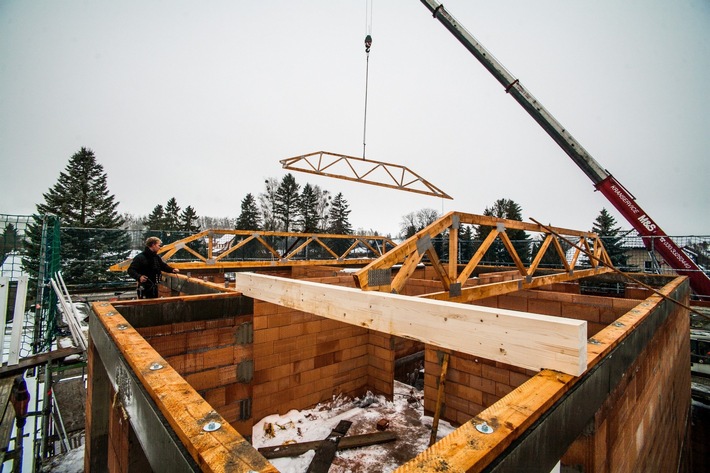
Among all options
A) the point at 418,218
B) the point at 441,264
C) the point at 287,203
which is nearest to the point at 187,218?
the point at 287,203

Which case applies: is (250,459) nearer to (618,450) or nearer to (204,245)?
(618,450)

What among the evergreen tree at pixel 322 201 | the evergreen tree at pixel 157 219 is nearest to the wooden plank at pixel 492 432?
the evergreen tree at pixel 157 219

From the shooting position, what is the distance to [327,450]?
4.82 m

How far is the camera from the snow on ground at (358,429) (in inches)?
186

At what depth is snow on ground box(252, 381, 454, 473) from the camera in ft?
15.5

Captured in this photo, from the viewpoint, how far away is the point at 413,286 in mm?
7551

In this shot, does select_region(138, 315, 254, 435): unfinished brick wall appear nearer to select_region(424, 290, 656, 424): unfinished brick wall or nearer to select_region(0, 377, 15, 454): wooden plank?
select_region(0, 377, 15, 454): wooden plank

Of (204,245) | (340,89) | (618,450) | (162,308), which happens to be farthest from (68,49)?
(618,450)

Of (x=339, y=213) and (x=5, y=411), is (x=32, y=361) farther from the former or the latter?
(x=339, y=213)

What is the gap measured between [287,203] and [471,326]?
35.6 meters

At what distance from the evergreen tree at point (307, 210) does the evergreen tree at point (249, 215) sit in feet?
16.0

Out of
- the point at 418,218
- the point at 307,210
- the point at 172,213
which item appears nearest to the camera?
the point at 172,213

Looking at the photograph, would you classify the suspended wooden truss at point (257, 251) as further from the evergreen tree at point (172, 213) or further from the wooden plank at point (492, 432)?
the evergreen tree at point (172, 213)

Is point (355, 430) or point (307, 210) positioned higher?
point (307, 210)
